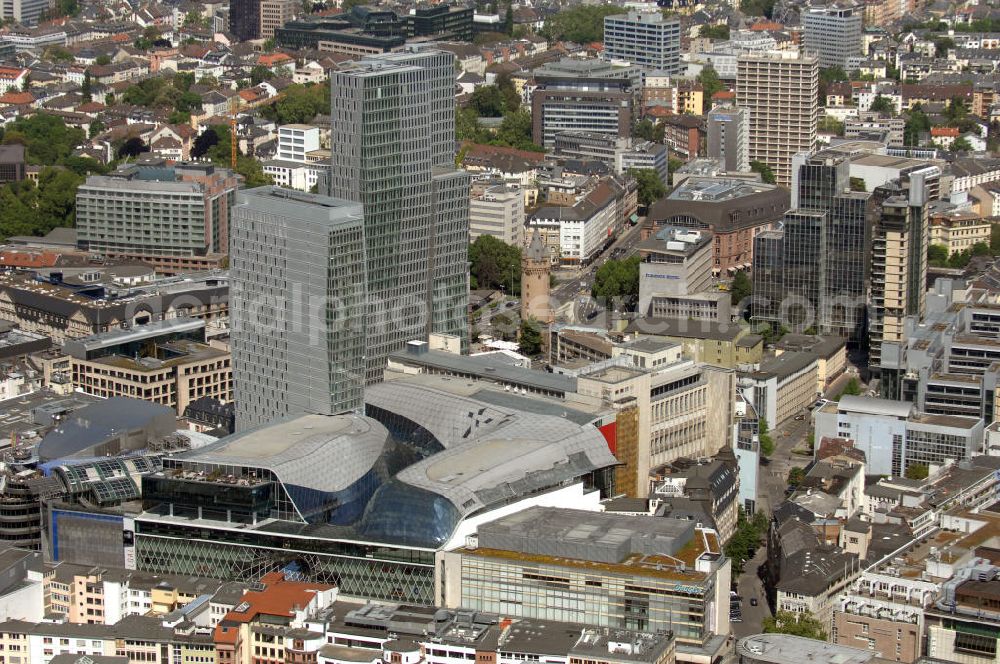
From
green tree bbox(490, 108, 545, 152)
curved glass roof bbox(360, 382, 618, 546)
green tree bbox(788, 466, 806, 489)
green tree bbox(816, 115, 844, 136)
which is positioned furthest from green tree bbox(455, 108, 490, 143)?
curved glass roof bbox(360, 382, 618, 546)

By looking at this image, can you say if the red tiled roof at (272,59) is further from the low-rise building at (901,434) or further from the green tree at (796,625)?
the green tree at (796,625)

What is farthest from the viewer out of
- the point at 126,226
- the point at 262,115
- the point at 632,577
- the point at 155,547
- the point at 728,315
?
the point at 262,115

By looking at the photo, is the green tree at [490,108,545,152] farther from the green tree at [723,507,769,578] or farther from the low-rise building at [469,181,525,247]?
the green tree at [723,507,769,578]

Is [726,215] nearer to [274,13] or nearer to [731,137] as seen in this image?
[731,137]

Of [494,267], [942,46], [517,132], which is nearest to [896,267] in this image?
[494,267]

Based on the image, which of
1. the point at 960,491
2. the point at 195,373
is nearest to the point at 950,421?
the point at 960,491

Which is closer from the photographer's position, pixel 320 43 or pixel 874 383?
pixel 874 383

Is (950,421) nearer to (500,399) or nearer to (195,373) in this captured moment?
(500,399)
